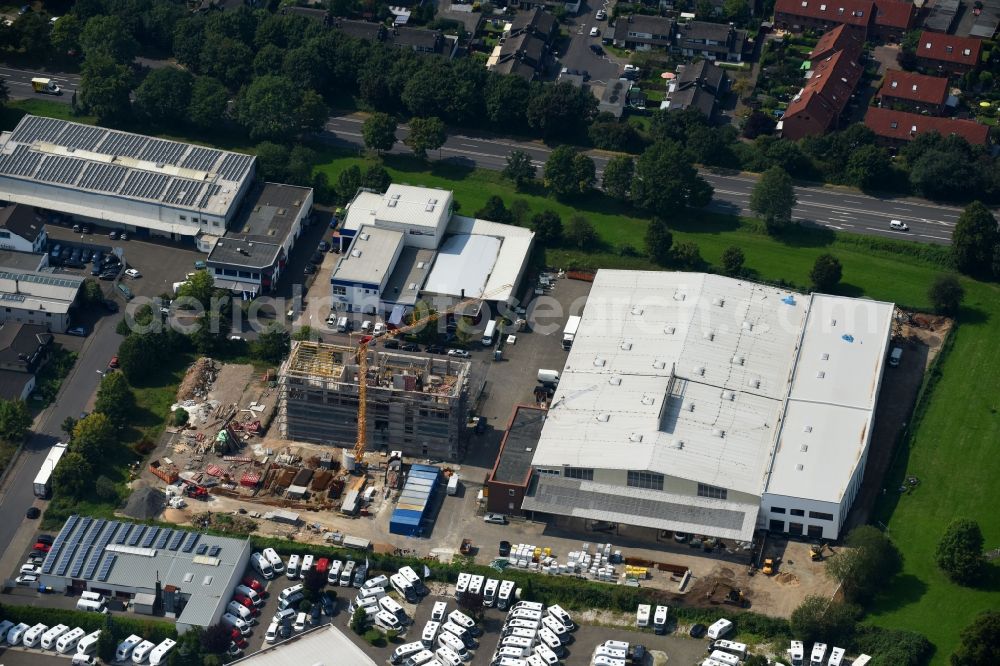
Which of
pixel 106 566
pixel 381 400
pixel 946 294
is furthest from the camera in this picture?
pixel 946 294

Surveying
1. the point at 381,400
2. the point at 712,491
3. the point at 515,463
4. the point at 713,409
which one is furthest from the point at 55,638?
the point at 713,409

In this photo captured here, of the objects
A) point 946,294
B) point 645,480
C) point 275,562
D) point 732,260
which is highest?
point 946,294

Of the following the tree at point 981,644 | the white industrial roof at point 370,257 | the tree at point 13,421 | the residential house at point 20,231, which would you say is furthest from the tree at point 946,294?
the residential house at point 20,231

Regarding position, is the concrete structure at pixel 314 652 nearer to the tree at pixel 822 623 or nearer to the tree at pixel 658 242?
the tree at pixel 822 623

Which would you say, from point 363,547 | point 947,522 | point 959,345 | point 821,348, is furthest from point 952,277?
point 363,547

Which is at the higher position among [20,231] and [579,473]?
[579,473]

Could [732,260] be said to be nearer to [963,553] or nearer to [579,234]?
[579,234]

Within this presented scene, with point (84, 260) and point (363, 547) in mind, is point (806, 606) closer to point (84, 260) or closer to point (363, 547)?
point (363, 547)
